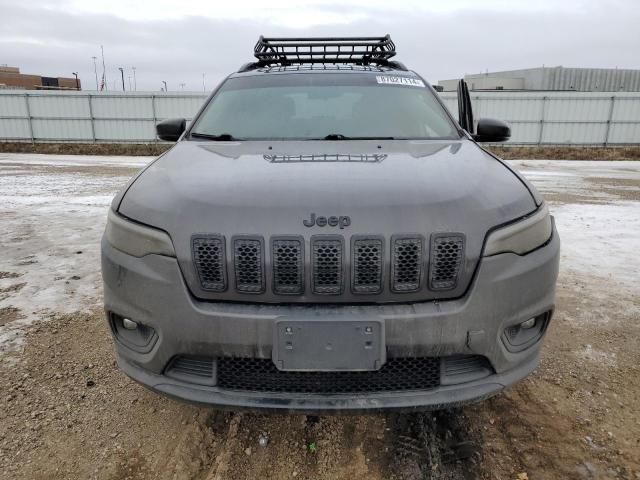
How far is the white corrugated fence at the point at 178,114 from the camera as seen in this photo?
1822cm

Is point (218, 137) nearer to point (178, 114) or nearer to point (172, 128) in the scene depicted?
point (172, 128)

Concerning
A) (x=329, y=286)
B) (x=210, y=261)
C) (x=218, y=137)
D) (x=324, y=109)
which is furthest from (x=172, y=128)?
(x=329, y=286)

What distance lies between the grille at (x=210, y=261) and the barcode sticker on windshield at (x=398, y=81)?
2061mm

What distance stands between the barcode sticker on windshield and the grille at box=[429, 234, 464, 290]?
1883 millimetres

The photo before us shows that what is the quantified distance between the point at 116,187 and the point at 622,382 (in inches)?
346

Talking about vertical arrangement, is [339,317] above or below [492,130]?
below

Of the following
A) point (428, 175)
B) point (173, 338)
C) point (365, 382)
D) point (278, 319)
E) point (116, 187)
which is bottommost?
point (116, 187)

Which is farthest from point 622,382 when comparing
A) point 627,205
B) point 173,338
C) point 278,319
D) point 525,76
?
point 525,76

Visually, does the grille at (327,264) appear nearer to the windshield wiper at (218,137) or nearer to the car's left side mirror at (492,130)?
the windshield wiper at (218,137)

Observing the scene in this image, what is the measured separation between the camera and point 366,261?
5.66ft

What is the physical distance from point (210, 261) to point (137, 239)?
348 mm

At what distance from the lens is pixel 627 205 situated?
7.52 meters

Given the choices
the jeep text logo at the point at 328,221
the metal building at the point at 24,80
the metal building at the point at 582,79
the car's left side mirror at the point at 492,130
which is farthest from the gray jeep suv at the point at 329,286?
the metal building at the point at 24,80

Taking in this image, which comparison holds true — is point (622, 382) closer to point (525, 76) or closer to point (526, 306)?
point (526, 306)
